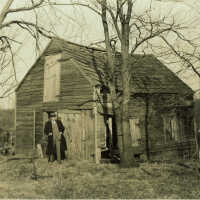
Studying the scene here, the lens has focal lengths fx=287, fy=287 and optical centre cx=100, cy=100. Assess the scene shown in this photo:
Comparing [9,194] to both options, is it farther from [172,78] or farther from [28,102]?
[172,78]

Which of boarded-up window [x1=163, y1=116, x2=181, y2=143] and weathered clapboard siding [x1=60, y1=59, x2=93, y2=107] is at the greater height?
weathered clapboard siding [x1=60, y1=59, x2=93, y2=107]

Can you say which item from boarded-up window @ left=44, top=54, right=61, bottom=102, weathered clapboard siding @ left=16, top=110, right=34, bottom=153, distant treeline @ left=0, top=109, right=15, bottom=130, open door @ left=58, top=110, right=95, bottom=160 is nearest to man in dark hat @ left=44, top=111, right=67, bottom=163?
open door @ left=58, top=110, right=95, bottom=160

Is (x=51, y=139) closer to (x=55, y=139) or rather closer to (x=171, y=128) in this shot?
(x=55, y=139)

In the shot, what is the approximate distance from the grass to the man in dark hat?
63.9 inches

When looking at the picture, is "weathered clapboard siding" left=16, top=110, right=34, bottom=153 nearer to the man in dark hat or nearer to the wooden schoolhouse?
the wooden schoolhouse

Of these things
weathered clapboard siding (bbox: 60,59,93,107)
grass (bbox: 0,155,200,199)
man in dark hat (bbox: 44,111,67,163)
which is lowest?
grass (bbox: 0,155,200,199)

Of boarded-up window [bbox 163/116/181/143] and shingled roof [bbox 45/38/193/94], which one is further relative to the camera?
boarded-up window [bbox 163/116/181/143]

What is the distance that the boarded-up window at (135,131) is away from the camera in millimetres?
15789

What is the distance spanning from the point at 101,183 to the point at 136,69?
38.4ft

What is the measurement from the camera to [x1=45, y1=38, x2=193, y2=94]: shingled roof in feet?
51.5

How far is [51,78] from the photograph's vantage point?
53.7 feet

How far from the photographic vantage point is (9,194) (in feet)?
23.9

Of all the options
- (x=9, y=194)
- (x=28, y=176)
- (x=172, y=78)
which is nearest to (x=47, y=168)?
(x=28, y=176)

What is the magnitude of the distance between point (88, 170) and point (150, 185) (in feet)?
11.7
